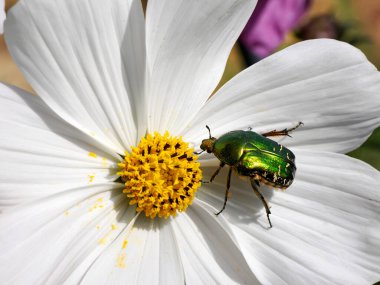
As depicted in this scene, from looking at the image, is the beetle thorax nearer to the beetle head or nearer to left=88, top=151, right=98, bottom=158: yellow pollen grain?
the beetle head

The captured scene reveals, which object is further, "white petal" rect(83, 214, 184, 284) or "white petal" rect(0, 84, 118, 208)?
"white petal" rect(83, 214, 184, 284)

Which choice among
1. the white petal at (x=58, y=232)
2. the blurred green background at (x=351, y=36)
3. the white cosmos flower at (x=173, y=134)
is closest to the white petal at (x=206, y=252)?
the white cosmos flower at (x=173, y=134)

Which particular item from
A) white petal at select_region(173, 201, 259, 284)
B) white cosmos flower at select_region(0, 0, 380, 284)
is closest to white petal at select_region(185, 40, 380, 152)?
white cosmos flower at select_region(0, 0, 380, 284)

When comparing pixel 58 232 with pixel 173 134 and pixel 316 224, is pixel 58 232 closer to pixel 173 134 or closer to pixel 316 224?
pixel 173 134

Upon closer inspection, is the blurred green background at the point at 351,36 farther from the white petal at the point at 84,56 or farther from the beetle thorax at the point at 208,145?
the white petal at the point at 84,56

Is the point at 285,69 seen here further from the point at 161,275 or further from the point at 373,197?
the point at 161,275

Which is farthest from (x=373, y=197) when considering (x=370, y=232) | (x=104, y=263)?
(x=104, y=263)

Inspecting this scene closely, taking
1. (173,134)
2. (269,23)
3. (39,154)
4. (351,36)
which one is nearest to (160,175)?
(173,134)
